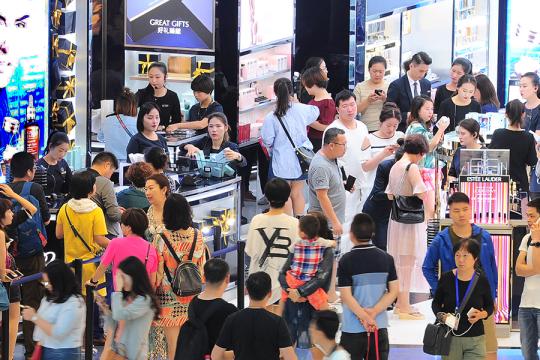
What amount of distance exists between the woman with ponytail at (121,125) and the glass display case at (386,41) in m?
5.51

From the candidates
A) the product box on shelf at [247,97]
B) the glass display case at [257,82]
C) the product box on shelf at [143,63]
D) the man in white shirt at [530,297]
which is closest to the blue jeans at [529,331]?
the man in white shirt at [530,297]

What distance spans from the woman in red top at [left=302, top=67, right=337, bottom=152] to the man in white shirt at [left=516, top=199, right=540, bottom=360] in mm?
4448

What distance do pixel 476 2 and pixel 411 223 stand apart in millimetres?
9761

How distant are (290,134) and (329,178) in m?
2.52

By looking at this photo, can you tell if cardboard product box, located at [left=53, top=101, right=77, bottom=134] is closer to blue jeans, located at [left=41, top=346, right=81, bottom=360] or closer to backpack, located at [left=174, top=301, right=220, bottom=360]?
blue jeans, located at [left=41, top=346, right=81, bottom=360]

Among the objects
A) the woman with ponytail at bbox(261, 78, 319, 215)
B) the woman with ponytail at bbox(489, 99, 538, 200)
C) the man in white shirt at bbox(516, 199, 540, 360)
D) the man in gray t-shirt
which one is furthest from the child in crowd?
the woman with ponytail at bbox(261, 78, 319, 215)

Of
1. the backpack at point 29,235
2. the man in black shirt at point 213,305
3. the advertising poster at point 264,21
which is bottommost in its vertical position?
the man in black shirt at point 213,305

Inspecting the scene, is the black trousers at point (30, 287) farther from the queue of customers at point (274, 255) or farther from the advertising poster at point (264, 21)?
the advertising poster at point (264, 21)

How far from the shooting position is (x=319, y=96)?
41.2ft

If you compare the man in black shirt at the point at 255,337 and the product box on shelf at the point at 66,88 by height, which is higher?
the product box on shelf at the point at 66,88

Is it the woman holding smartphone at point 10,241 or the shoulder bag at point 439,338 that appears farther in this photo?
the woman holding smartphone at point 10,241

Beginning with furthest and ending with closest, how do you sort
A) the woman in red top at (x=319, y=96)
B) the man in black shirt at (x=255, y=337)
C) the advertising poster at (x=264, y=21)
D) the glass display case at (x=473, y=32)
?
the glass display case at (x=473, y=32) < the advertising poster at (x=264, y=21) < the woman in red top at (x=319, y=96) < the man in black shirt at (x=255, y=337)

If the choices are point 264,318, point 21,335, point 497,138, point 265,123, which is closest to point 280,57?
point 265,123

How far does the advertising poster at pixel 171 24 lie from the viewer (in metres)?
13.4
